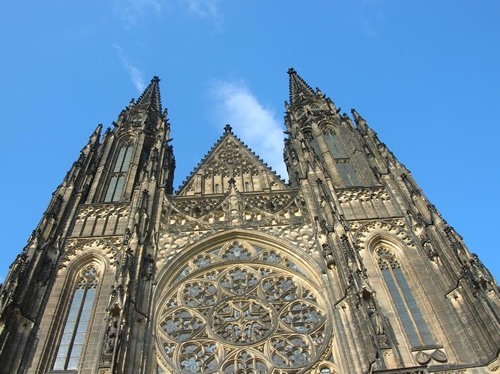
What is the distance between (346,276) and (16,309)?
30.0 feet

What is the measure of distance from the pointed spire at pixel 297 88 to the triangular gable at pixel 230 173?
6.26 meters

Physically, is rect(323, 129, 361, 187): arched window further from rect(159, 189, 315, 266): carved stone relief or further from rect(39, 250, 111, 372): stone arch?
rect(39, 250, 111, 372): stone arch

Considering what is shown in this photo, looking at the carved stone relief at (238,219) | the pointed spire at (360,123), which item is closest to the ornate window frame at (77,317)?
the carved stone relief at (238,219)

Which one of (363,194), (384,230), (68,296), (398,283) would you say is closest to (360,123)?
(363,194)

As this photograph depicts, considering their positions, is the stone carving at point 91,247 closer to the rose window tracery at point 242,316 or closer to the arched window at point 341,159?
the rose window tracery at point 242,316

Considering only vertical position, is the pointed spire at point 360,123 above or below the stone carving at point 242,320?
above

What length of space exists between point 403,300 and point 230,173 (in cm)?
983

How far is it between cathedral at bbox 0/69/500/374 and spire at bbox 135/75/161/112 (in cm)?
834

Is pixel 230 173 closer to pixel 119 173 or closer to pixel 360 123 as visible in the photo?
pixel 119 173

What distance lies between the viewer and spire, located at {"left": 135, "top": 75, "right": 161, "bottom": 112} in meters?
31.3

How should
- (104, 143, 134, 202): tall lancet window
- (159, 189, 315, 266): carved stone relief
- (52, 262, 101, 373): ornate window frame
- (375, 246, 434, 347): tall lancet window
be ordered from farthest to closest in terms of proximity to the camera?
(104, 143, 134, 202): tall lancet window, (159, 189, 315, 266): carved stone relief, (375, 246, 434, 347): tall lancet window, (52, 262, 101, 373): ornate window frame

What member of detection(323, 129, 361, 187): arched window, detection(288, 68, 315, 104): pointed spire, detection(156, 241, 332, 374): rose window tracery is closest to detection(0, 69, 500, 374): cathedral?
detection(156, 241, 332, 374): rose window tracery

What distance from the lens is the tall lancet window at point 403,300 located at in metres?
15.5

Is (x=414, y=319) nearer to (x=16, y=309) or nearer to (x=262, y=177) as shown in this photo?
(x=262, y=177)
